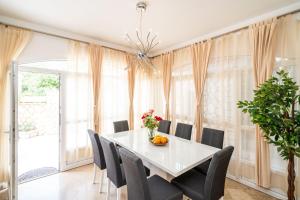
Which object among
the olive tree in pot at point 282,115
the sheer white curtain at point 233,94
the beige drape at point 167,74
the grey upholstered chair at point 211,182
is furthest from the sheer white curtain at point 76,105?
the olive tree in pot at point 282,115

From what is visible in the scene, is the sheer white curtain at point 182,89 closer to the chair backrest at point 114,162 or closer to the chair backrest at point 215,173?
the chair backrest at point 215,173

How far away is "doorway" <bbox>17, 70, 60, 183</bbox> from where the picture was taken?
10.4 feet

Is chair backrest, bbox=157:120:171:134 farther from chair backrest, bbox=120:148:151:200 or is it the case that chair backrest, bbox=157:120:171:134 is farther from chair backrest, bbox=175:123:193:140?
chair backrest, bbox=120:148:151:200

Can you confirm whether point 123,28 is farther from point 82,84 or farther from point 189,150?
point 189,150

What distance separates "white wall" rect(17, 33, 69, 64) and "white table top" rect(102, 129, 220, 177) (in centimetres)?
210

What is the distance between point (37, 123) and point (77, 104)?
1470mm

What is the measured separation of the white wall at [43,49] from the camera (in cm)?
284

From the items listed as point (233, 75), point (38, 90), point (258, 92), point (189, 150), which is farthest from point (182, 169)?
point (38, 90)

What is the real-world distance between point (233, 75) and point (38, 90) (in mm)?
4181

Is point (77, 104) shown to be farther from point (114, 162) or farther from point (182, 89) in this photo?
point (182, 89)

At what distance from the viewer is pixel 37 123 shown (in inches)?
155

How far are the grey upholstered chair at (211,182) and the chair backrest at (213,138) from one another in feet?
2.29

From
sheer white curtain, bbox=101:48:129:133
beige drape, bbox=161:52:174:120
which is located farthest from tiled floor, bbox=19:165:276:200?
beige drape, bbox=161:52:174:120

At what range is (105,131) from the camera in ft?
12.7
